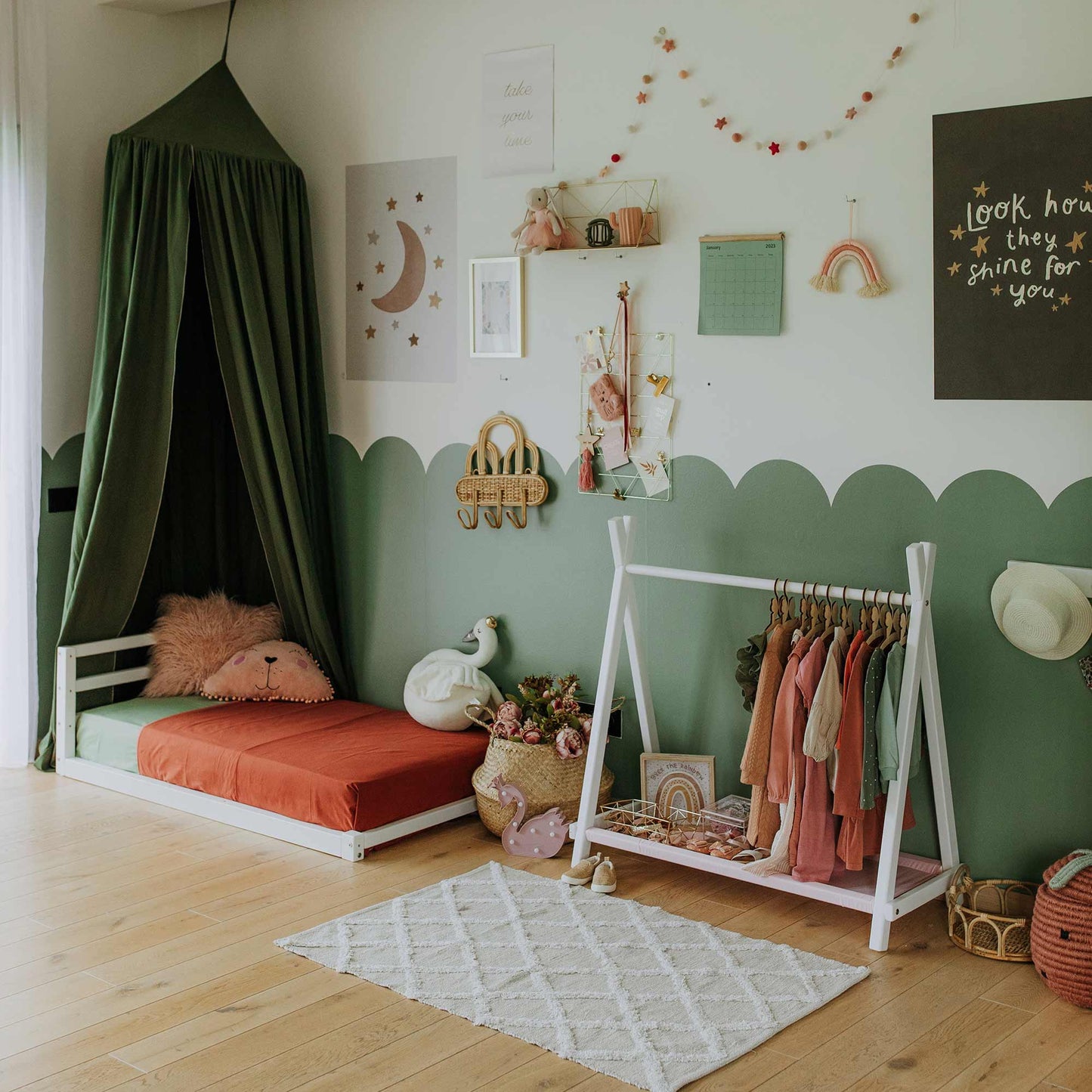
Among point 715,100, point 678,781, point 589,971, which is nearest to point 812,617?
point 678,781

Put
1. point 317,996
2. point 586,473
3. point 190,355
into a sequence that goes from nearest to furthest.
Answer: point 317,996 → point 586,473 → point 190,355

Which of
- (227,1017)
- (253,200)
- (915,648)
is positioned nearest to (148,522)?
(253,200)

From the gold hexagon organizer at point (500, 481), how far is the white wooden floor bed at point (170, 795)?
2.94ft

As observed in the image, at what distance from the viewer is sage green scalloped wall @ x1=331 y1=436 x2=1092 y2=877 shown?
305 cm

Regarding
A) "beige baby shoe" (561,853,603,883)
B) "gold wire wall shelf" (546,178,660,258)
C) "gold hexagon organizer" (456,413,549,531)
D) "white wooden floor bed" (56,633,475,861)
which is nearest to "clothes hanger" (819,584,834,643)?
"beige baby shoe" (561,853,603,883)

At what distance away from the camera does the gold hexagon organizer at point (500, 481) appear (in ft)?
12.8

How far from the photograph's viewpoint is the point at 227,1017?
2547 mm

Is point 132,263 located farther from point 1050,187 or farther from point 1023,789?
point 1023,789

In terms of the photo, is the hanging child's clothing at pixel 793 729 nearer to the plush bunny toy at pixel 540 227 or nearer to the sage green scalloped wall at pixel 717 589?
the sage green scalloped wall at pixel 717 589

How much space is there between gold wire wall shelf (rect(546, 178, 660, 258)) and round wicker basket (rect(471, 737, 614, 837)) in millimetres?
1449

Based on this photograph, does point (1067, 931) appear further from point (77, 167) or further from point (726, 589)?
point (77, 167)

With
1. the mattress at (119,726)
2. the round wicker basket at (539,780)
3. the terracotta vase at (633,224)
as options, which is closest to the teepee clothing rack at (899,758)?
the round wicker basket at (539,780)

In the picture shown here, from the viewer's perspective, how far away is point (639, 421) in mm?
3686

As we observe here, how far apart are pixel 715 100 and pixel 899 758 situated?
183 centimetres
